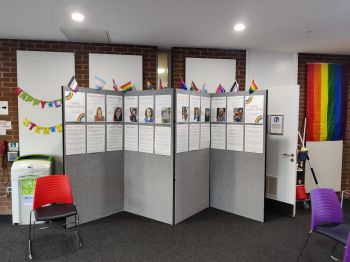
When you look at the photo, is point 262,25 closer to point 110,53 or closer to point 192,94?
point 192,94

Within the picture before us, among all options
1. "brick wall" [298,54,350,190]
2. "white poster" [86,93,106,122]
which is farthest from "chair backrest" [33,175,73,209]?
"brick wall" [298,54,350,190]

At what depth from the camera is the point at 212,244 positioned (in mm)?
3127

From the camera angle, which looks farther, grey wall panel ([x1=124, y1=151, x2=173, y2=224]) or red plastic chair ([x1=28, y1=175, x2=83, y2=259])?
grey wall panel ([x1=124, y1=151, x2=173, y2=224])

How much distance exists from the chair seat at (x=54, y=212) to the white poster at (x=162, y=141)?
4.33ft

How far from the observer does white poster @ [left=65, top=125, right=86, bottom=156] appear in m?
3.41

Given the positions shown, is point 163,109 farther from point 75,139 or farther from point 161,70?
point 161,70

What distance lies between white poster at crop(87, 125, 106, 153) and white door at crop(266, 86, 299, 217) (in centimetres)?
255

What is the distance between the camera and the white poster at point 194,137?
381 centimetres

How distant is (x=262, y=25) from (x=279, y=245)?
2763mm

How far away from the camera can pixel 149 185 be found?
381 cm

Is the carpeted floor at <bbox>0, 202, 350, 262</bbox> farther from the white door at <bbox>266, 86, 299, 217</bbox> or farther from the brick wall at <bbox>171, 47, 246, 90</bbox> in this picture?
the brick wall at <bbox>171, 47, 246, 90</bbox>

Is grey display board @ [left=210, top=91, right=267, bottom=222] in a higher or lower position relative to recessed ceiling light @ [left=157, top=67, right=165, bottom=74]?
lower

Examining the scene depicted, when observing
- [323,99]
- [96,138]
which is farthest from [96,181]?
[323,99]

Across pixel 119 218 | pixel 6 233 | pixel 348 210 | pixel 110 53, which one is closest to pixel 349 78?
pixel 348 210
